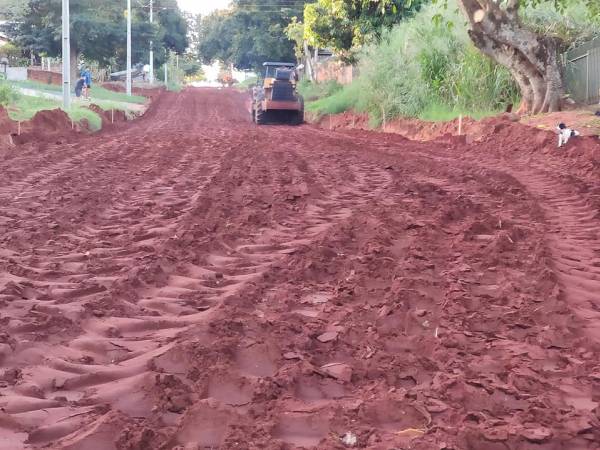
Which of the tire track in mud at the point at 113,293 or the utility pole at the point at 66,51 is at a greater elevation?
the utility pole at the point at 66,51

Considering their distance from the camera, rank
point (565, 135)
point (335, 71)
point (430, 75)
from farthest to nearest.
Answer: point (335, 71), point (430, 75), point (565, 135)

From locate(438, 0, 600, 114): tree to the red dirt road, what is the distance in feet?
30.0

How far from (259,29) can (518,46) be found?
148 ft

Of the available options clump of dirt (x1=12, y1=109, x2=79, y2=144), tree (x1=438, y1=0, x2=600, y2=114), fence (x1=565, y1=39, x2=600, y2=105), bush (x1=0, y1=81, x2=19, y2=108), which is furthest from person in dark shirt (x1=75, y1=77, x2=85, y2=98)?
fence (x1=565, y1=39, x2=600, y2=105)

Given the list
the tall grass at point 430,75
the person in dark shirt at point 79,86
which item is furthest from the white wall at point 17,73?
the tall grass at point 430,75

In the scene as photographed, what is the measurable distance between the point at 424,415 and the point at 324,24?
30343 millimetres

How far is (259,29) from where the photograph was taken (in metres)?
60.6

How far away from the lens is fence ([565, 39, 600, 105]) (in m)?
17.8

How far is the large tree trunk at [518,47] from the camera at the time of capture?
1759 centimetres

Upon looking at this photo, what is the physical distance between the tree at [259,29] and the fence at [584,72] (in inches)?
1425

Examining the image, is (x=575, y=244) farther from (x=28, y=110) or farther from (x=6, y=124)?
(x=28, y=110)

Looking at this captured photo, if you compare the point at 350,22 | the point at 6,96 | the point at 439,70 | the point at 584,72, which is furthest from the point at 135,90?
the point at 584,72

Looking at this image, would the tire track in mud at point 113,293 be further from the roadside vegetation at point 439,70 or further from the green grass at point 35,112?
the green grass at point 35,112

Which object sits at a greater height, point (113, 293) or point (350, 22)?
point (350, 22)
